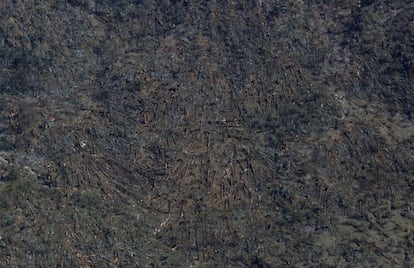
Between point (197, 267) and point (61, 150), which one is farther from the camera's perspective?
point (61, 150)

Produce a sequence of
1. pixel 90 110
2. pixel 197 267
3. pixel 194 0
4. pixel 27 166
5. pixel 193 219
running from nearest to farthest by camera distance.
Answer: pixel 197 267, pixel 193 219, pixel 27 166, pixel 90 110, pixel 194 0

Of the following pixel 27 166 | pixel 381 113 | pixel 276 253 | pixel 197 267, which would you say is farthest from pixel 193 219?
pixel 381 113

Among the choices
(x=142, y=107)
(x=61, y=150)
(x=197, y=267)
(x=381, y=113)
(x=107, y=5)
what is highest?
(x=107, y=5)

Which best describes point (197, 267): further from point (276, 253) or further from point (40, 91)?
point (40, 91)

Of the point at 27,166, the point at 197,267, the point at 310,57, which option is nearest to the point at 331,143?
the point at 310,57

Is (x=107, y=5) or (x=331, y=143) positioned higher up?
(x=107, y=5)

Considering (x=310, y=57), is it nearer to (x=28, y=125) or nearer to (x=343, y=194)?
(x=343, y=194)

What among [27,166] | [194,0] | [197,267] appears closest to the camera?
[197,267]
